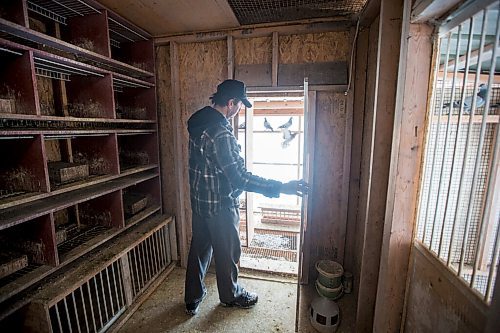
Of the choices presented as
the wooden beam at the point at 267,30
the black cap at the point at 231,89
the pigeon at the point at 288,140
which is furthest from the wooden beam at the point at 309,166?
the pigeon at the point at 288,140

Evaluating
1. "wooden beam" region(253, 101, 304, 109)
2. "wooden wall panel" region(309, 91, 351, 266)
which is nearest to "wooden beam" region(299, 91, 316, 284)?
"wooden wall panel" region(309, 91, 351, 266)

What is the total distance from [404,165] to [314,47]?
127cm

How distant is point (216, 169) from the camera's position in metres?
1.70

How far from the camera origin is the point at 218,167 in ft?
5.53

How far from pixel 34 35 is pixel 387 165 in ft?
6.63

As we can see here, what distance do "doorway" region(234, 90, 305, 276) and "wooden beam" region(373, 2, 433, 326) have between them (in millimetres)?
986

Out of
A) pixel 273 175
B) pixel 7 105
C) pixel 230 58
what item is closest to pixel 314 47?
pixel 230 58

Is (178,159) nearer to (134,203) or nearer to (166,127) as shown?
(166,127)

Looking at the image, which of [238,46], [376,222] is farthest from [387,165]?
[238,46]

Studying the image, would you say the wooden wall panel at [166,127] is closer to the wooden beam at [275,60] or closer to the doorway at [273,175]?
the doorway at [273,175]

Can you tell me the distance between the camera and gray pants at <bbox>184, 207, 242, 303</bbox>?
5.76ft

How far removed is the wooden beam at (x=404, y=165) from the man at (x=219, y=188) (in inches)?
19.8

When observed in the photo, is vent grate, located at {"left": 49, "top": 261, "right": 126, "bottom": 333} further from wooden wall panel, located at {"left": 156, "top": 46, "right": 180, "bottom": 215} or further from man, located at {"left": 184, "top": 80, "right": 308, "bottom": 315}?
wooden wall panel, located at {"left": 156, "top": 46, "right": 180, "bottom": 215}

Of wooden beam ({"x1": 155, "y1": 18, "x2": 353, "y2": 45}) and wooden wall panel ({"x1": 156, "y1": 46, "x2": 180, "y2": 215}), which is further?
wooden wall panel ({"x1": 156, "y1": 46, "x2": 180, "y2": 215})
